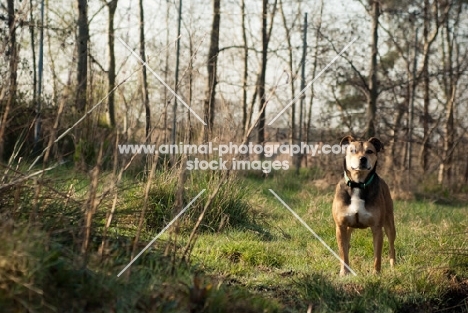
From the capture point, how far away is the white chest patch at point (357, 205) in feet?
17.7

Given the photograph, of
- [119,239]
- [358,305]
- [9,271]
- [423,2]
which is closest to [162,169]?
[119,239]

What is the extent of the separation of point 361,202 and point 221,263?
53.8 inches

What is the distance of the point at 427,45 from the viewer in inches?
579

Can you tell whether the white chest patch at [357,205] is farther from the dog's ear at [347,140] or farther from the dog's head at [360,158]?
the dog's ear at [347,140]

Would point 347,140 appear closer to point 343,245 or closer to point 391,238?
point 391,238

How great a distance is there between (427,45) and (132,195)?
10.9 meters

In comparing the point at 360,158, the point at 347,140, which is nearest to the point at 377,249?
the point at 360,158

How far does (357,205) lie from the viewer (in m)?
5.43

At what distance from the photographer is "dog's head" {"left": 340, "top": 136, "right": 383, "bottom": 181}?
552cm

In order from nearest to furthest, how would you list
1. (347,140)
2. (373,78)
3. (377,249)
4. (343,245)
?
(377,249), (343,245), (347,140), (373,78)

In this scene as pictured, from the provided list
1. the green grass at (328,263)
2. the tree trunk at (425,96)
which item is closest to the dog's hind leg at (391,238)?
the green grass at (328,263)

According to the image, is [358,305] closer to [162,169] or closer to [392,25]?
[162,169]

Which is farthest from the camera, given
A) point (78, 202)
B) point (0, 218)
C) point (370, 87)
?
point (370, 87)

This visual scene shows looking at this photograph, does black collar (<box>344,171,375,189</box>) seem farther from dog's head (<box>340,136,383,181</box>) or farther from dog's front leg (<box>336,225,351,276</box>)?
dog's front leg (<box>336,225,351,276</box>)
